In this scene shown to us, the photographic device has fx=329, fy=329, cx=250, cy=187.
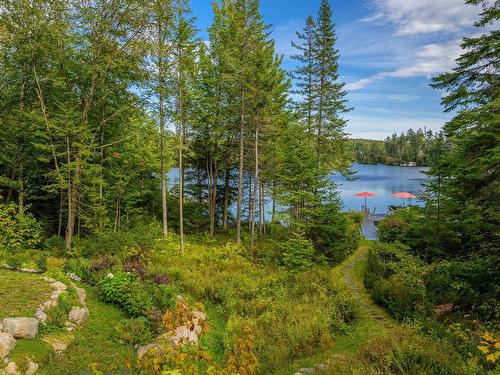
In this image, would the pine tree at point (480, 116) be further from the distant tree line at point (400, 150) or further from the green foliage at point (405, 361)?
the distant tree line at point (400, 150)

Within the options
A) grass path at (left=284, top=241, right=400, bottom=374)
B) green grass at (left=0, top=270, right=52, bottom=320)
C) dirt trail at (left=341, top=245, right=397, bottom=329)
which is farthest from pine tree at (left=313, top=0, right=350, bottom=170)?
green grass at (left=0, top=270, right=52, bottom=320)

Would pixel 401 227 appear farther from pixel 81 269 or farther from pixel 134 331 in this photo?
pixel 81 269

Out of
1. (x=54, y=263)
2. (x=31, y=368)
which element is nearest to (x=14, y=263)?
(x=54, y=263)

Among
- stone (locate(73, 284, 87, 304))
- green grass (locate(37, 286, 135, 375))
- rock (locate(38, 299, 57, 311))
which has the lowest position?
green grass (locate(37, 286, 135, 375))

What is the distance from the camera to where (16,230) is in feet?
49.0

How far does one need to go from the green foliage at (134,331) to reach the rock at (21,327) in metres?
1.85

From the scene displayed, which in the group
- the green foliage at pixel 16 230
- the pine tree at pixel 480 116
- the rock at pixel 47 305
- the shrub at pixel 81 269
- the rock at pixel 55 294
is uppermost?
the pine tree at pixel 480 116

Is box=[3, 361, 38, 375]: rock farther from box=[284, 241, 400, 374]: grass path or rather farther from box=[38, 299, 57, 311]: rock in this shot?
box=[284, 241, 400, 374]: grass path

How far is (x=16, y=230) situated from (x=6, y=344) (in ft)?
32.6

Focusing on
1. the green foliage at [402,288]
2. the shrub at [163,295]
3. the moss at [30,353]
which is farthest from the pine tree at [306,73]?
the moss at [30,353]

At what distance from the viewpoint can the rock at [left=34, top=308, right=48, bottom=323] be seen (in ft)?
26.2

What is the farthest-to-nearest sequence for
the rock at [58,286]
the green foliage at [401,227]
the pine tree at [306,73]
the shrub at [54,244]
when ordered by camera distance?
the pine tree at [306,73], the green foliage at [401,227], the shrub at [54,244], the rock at [58,286]

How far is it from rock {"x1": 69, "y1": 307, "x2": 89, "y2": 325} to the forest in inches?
1.2

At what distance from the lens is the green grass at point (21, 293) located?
8008 mm
